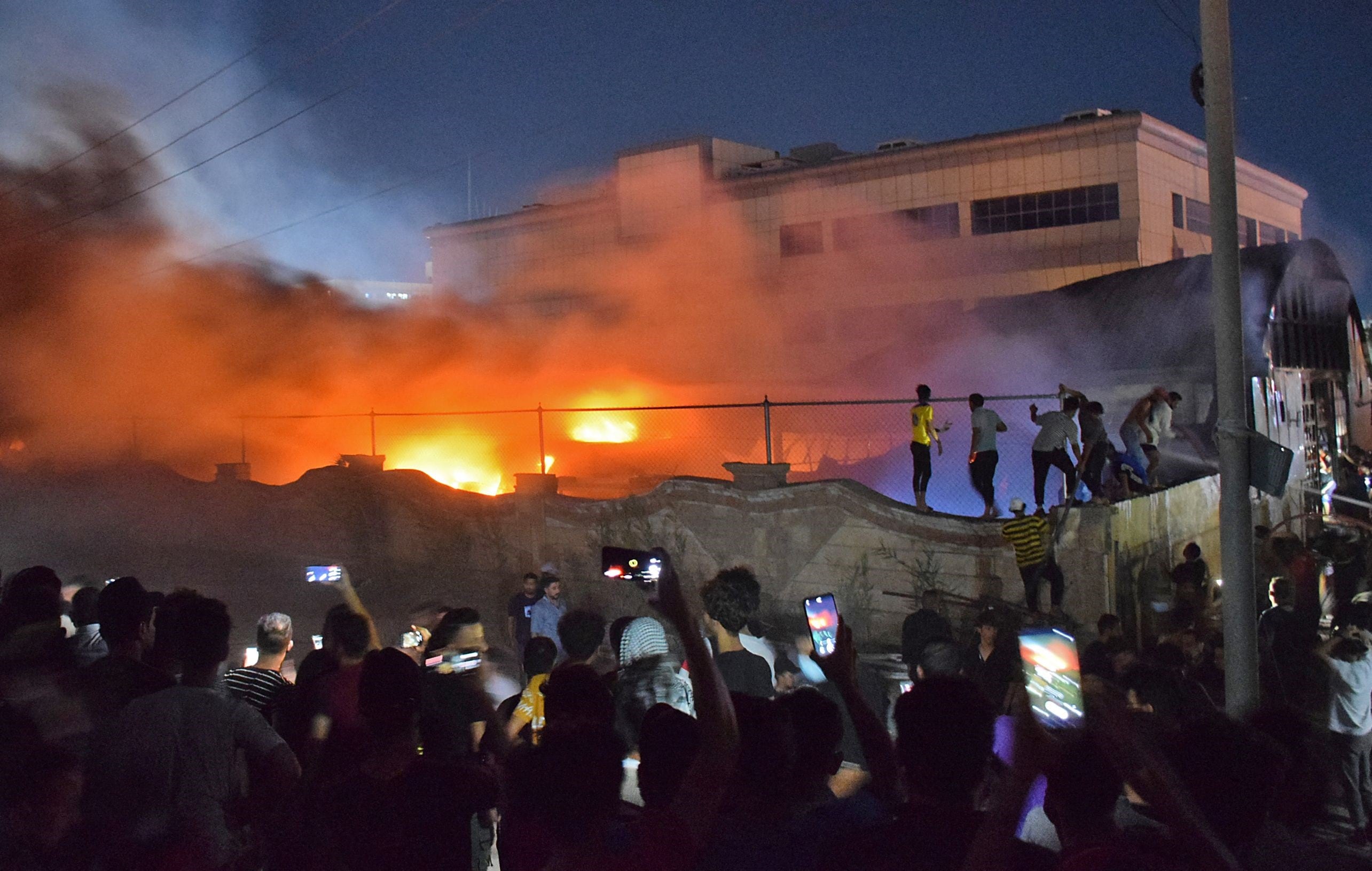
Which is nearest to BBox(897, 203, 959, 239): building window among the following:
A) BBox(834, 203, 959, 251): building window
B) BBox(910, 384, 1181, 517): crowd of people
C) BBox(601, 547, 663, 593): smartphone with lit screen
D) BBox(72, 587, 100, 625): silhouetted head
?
BBox(834, 203, 959, 251): building window

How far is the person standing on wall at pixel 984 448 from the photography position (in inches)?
403

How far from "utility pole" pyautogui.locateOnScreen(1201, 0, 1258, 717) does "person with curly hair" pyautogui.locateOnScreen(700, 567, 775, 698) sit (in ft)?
7.27

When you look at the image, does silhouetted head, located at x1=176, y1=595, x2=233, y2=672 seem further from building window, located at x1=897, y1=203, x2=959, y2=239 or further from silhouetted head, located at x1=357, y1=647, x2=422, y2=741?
building window, located at x1=897, y1=203, x2=959, y2=239

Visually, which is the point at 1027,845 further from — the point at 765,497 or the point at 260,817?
the point at 765,497

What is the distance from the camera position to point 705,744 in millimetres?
2744

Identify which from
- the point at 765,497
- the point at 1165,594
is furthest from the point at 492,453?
the point at 1165,594

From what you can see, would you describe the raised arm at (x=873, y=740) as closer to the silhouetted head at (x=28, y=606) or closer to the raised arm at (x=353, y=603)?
Answer: the raised arm at (x=353, y=603)

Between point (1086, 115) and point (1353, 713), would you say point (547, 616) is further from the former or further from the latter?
point (1086, 115)

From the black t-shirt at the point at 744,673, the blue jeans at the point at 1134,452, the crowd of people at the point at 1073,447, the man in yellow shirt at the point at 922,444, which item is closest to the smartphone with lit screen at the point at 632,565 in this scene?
the black t-shirt at the point at 744,673

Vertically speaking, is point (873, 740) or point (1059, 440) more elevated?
point (1059, 440)

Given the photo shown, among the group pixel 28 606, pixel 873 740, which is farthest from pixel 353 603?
pixel 873 740

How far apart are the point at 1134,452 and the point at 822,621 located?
7317 mm

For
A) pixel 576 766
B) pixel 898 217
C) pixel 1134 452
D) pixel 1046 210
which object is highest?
pixel 898 217

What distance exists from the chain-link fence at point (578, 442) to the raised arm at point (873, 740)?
12288mm
